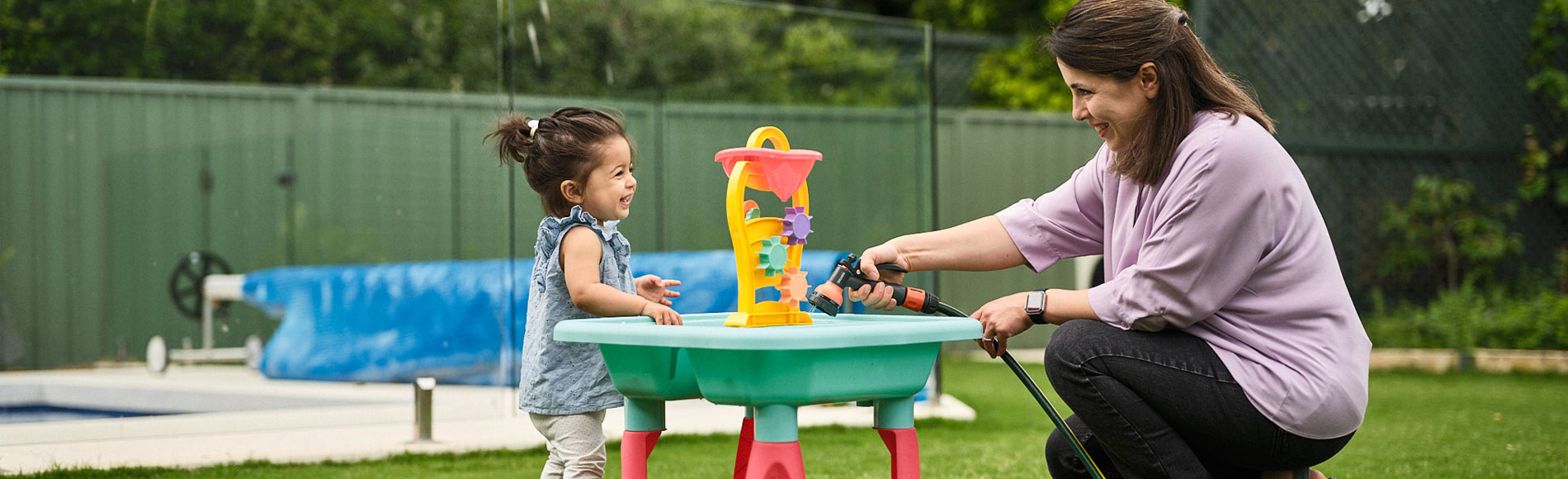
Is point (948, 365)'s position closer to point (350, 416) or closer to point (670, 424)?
point (670, 424)

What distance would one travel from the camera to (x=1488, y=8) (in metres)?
7.59

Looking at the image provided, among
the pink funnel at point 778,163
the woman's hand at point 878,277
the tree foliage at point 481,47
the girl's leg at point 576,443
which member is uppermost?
the tree foliage at point 481,47

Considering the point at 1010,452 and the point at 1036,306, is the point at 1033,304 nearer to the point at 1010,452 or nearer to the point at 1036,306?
the point at 1036,306

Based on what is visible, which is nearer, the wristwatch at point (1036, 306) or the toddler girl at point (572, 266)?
the wristwatch at point (1036, 306)

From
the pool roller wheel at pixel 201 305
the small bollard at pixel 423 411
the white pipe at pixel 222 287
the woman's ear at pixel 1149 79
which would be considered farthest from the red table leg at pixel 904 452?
the white pipe at pixel 222 287

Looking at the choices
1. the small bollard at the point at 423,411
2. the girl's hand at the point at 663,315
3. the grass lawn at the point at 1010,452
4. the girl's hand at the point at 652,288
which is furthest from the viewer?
the small bollard at the point at 423,411

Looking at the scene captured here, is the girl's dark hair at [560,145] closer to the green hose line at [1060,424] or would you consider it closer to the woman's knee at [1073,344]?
the green hose line at [1060,424]

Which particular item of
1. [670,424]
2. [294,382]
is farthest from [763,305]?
[294,382]

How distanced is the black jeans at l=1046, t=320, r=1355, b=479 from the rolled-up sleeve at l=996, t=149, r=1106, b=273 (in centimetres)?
34

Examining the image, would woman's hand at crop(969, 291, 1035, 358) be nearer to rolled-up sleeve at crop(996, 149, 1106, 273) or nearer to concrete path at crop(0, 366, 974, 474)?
rolled-up sleeve at crop(996, 149, 1106, 273)

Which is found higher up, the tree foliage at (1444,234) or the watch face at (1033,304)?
the watch face at (1033,304)

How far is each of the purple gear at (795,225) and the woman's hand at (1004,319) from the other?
1.07ft

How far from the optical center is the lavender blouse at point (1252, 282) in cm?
196

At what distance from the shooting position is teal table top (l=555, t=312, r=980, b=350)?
5.86 feet
